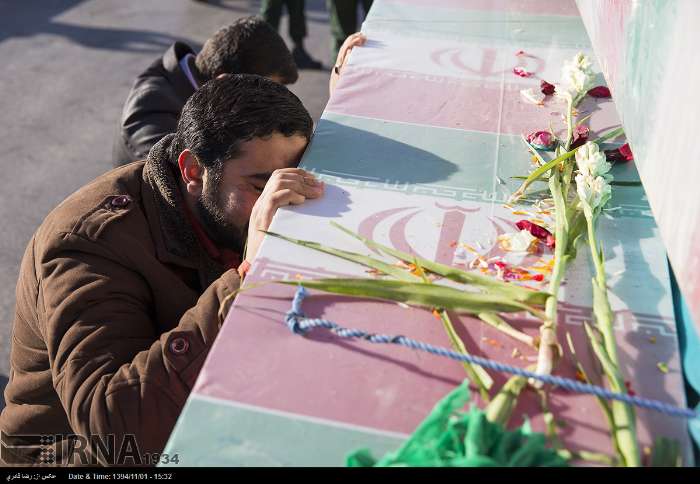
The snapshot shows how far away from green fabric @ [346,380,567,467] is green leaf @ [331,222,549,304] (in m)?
0.31

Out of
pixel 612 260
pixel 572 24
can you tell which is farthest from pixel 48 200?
pixel 612 260

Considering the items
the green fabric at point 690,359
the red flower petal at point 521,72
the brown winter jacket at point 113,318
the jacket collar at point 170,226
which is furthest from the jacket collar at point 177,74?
the green fabric at point 690,359

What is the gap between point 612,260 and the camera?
4.67 feet

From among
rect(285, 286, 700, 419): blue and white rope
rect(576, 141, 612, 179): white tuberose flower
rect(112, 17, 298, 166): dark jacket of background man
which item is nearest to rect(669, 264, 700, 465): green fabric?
rect(285, 286, 700, 419): blue and white rope

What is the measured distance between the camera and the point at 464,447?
3.11 ft

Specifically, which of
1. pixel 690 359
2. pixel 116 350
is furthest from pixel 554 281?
pixel 116 350

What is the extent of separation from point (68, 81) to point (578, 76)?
13.4 feet

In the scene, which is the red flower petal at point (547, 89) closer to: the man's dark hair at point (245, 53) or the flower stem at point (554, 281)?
the flower stem at point (554, 281)

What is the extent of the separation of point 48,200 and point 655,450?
3.45 m

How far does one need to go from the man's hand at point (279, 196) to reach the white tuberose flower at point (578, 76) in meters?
0.79

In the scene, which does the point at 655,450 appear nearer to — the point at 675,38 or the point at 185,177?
the point at 675,38

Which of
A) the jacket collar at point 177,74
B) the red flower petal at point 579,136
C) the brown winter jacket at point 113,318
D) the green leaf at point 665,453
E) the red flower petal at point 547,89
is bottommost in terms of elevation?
the jacket collar at point 177,74

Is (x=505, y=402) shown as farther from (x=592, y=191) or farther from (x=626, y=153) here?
(x=626, y=153)

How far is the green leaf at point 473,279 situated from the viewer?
4.12 ft
